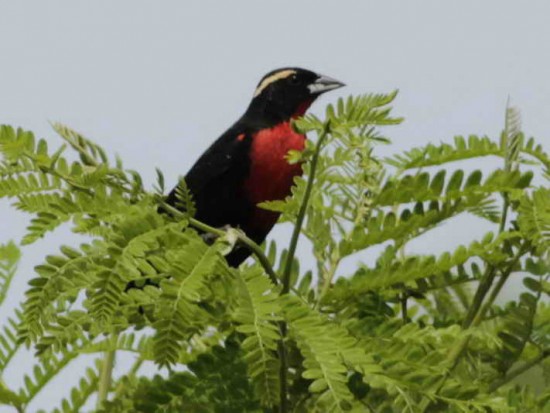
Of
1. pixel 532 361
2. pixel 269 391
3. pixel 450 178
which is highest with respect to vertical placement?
pixel 450 178

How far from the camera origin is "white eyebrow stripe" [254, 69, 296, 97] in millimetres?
3953

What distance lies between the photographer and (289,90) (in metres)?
3.98

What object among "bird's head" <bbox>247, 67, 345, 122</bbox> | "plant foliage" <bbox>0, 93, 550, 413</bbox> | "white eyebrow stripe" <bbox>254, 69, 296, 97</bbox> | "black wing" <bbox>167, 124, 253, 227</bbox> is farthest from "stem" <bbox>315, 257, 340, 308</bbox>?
"white eyebrow stripe" <bbox>254, 69, 296, 97</bbox>

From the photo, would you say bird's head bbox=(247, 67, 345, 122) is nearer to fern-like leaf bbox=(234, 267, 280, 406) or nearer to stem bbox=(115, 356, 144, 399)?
stem bbox=(115, 356, 144, 399)

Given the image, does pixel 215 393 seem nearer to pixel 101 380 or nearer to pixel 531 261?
pixel 101 380

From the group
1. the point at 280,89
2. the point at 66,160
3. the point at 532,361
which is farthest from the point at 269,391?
the point at 280,89

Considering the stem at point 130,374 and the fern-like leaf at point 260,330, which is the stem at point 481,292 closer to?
the fern-like leaf at point 260,330

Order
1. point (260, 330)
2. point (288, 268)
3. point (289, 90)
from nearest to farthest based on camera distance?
point (260, 330), point (288, 268), point (289, 90)

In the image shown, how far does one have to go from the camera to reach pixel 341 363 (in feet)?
5.35

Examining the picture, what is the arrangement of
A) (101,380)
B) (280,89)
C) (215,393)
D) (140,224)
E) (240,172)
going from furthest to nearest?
(280,89) < (240,172) < (101,380) < (215,393) < (140,224)

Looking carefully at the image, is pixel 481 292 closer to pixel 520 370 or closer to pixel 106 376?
pixel 520 370

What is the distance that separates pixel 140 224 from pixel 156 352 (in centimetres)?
22

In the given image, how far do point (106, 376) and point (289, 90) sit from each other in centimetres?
193

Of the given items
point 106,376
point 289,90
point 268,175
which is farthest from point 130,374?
point 289,90
